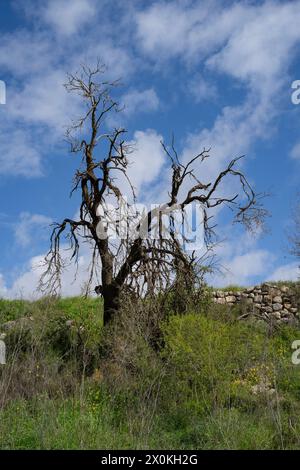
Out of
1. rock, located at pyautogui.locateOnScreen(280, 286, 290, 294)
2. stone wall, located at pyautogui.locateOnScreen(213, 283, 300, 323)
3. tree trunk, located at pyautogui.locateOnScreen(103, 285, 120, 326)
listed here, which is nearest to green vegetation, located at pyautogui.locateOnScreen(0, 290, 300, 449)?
tree trunk, located at pyautogui.locateOnScreen(103, 285, 120, 326)

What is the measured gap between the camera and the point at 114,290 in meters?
17.5

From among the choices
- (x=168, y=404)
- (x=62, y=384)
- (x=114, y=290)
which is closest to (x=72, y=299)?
(x=114, y=290)

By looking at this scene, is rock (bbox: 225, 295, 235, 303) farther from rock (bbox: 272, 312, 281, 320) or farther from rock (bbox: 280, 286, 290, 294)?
rock (bbox: 280, 286, 290, 294)

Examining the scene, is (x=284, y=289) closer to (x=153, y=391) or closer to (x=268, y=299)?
(x=268, y=299)

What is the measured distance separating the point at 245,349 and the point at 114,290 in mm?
5153

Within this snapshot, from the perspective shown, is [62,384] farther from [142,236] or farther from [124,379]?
[142,236]

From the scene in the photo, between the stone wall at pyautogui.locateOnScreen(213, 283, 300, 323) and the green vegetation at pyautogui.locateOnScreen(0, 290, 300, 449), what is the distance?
5177 millimetres

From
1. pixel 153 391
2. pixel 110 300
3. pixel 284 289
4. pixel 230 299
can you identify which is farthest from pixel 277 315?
pixel 153 391

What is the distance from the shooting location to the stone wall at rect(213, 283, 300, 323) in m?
23.0

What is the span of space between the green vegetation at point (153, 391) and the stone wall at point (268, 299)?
5.18 m

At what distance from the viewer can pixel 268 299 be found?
77.3ft

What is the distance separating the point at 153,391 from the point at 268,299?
1231cm
